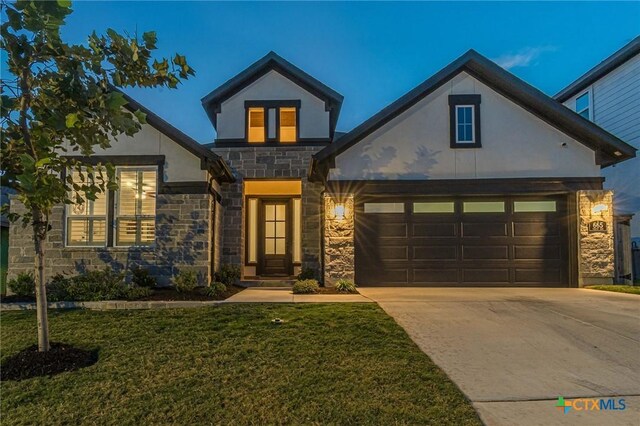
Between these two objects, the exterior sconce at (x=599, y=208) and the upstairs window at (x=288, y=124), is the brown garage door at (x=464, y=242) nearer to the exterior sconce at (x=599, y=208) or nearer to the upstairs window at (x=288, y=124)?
the exterior sconce at (x=599, y=208)

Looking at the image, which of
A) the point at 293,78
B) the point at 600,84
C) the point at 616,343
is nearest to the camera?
the point at 616,343

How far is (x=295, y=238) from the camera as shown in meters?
12.0

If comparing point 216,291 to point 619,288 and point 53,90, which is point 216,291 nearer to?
point 53,90

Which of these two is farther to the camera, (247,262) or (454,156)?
(247,262)

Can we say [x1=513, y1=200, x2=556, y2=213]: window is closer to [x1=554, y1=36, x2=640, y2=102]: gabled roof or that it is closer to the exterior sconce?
the exterior sconce

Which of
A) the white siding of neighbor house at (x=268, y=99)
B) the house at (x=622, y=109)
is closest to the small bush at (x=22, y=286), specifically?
the white siding of neighbor house at (x=268, y=99)

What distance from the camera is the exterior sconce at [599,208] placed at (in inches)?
352

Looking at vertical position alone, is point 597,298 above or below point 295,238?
below

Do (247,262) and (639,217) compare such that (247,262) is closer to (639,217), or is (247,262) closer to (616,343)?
(616,343)

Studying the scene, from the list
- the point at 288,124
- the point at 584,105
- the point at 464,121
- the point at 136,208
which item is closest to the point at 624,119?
the point at 584,105

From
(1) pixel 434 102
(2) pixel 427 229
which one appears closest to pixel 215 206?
(2) pixel 427 229

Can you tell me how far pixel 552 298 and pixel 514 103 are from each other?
16.3 ft

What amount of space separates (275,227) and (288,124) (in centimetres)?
336

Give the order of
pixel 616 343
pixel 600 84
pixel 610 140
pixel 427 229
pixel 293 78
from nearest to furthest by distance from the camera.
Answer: pixel 616 343 < pixel 610 140 < pixel 427 229 < pixel 293 78 < pixel 600 84
